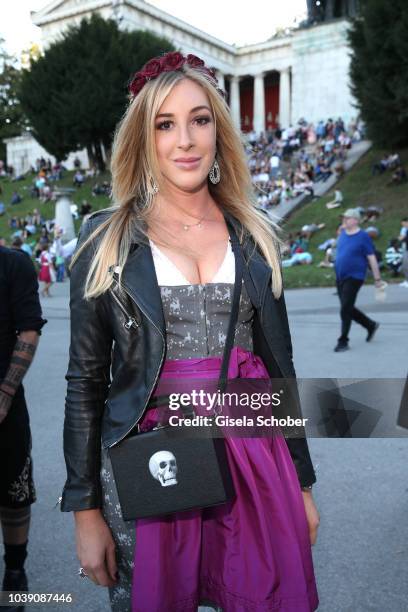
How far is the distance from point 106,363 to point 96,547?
1.64 feet

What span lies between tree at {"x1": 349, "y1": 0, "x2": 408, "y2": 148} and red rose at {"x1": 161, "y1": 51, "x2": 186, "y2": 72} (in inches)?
1063

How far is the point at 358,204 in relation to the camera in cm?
2580

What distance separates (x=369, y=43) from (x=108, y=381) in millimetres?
29607

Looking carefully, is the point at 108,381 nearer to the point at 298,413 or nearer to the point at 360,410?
the point at 298,413

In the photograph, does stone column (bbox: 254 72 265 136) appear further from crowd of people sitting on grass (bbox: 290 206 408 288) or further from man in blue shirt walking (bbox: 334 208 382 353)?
man in blue shirt walking (bbox: 334 208 382 353)

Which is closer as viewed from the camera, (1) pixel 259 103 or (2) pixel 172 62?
(2) pixel 172 62

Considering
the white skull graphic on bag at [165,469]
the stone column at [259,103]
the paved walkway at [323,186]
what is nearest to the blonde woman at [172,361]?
the white skull graphic on bag at [165,469]

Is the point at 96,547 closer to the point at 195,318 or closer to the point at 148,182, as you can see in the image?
the point at 195,318

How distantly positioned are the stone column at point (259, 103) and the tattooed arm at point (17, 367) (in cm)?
5761

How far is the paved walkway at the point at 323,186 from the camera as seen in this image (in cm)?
2771

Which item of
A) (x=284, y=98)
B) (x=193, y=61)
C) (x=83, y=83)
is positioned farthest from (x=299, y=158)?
(x=193, y=61)

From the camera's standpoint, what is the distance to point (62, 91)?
42531mm

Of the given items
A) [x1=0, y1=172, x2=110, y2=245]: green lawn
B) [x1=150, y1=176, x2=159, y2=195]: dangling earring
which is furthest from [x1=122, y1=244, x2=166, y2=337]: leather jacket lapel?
[x1=0, y1=172, x2=110, y2=245]: green lawn

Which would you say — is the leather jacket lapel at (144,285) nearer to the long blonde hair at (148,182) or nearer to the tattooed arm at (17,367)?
the long blonde hair at (148,182)
